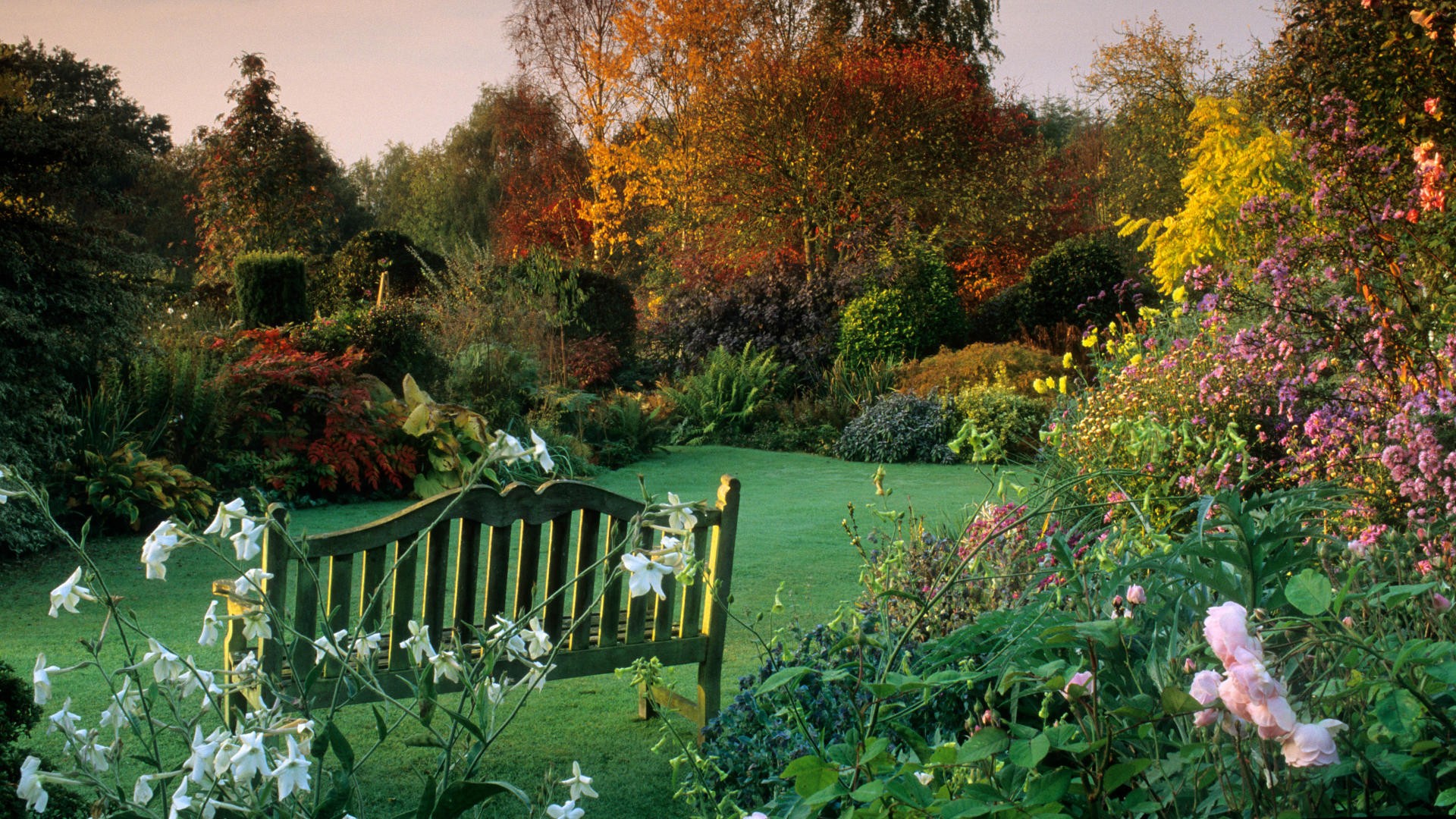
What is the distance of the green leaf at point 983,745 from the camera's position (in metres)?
1.06

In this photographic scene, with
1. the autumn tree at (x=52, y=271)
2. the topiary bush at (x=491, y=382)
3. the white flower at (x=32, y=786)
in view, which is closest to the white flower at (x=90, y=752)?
the white flower at (x=32, y=786)

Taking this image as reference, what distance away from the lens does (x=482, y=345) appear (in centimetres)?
1048

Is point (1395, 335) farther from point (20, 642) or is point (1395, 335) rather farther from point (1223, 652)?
point (20, 642)

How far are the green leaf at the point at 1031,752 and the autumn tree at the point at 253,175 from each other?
1864 cm

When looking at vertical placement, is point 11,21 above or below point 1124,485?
above

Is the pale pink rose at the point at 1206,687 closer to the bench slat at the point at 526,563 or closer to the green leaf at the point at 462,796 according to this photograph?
the green leaf at the point at 462,796

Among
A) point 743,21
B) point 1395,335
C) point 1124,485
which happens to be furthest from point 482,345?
point 743,21

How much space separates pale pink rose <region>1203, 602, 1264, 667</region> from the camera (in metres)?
0.86

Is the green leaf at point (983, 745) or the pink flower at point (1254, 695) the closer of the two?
the pink flower at point (1254, 695)

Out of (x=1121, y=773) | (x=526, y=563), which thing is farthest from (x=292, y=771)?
(x=526, y=563)

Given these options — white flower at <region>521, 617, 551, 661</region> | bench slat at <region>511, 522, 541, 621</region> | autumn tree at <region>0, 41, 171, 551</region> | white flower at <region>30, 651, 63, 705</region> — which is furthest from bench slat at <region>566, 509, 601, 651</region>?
autumn tree at <region>0, 41, 171, 551</region>

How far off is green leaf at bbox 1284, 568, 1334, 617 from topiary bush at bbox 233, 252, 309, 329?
39.8ft

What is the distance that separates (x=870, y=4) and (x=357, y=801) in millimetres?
24193

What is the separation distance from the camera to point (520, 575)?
2.86m
